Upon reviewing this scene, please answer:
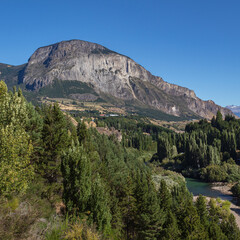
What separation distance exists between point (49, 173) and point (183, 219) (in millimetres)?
26046

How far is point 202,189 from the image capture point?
93125 millimetres

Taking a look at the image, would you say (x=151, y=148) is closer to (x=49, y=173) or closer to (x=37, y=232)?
(x=49, y=173)

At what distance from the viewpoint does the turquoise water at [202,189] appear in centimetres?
8339

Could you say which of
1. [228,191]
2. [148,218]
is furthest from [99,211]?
[228,191]

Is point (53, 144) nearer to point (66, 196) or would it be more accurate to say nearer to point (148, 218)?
point (66, 196)

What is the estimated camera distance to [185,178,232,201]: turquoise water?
274 ft

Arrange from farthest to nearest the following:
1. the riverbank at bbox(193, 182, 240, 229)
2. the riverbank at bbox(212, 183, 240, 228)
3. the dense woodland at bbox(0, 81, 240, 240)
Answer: the riverbank at bbox(193, 182, 240, 229) → the riverbank at bbox(212, 183, 240, 228) → the dense woodland at bbox(0, 81, 240, 240)

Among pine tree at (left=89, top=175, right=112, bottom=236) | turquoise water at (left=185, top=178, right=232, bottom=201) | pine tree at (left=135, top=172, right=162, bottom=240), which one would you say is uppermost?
pine tree at (left=89, top=175, right=112, bottom=236)

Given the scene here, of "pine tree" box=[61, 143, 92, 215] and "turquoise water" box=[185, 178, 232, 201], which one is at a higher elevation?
"pine tree" box=[61, 143, 92, 215]

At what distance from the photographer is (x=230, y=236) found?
41344 millimetres

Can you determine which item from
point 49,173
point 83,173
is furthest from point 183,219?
point 49,173

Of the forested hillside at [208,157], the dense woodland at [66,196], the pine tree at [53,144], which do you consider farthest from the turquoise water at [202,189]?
the pine tree at [53,144]

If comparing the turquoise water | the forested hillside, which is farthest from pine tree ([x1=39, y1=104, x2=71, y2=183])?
the forested hillside

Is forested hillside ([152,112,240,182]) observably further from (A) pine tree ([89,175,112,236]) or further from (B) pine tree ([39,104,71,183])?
(B) pine tree ([39,104,71,183])
